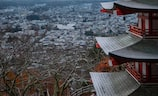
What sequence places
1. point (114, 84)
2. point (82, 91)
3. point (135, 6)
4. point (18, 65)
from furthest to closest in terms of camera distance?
point (18, 65) → point (82, 91) → point (114, 84) → point (135, 6)

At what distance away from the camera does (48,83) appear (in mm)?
31281

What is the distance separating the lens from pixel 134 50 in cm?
1041

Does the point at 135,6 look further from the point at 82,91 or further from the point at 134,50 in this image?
the point at 82,91

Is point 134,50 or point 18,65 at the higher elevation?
point 134,50

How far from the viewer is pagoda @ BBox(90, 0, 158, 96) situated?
9867mm

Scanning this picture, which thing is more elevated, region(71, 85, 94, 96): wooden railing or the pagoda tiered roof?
the pagoda tiered roof

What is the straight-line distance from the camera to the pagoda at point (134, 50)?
388 inches

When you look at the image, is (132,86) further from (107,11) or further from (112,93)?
(107,11)

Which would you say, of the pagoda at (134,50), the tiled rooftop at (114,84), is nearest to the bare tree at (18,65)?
the tiled rooftop at (114,84)

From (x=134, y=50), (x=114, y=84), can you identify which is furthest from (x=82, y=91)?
(x=134, y=50)

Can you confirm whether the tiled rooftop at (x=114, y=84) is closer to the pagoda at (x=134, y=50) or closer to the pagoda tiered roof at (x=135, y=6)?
the pagoda at (x=134, y=50)

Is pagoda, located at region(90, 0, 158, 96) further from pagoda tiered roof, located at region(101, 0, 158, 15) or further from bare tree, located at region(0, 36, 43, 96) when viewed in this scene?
bare tree, located at region(0, 36, 43, 96)

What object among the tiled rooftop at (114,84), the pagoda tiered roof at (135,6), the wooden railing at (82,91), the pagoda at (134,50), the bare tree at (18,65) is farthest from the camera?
the wooden railing at (82,91)

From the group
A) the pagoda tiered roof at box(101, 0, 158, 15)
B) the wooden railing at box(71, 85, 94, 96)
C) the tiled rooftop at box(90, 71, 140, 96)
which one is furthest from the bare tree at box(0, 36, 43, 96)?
the pagoda tiered roof at box(101, 0, 158, 15)
